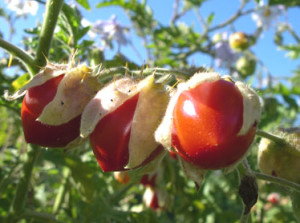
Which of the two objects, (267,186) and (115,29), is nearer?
(267,186)

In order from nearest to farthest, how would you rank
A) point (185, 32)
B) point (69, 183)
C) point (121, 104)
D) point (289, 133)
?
point (121, 104)
point (289, 133)
point (69, 183)
point (185, 32)

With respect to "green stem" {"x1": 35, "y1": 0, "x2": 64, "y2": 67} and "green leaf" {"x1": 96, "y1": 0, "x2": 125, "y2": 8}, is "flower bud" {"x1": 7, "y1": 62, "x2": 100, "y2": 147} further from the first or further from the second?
"green leaf" {"x1": 96, "y1": 0, "x2": 125, "y2": 8}

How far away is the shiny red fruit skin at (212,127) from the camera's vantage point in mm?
751

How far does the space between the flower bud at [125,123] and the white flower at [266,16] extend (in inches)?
142

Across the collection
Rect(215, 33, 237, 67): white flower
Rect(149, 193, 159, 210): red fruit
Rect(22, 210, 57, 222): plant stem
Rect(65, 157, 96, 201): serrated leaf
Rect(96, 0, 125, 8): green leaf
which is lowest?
Rect(215, 33, 237, 67): white flower

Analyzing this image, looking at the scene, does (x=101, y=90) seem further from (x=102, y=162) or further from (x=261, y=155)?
(x=261, y=155)

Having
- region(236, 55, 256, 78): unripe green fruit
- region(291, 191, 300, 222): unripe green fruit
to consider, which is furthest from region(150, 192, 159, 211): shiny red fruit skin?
region(236, 55, 256, 78): unripe green fruit

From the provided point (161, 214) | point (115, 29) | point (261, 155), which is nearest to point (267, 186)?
point (161, 214)

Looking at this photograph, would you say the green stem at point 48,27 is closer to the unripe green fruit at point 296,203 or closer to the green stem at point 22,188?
the green stem at point 22,188

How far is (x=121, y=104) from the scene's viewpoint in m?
0.88

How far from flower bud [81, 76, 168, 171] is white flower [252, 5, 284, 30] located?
361 centimetres

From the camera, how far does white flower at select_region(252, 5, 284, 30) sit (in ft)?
13.9

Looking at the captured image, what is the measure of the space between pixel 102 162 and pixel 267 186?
1.49 m

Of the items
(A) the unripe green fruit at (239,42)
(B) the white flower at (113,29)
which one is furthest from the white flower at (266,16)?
(B) the white flower at (113,29)
